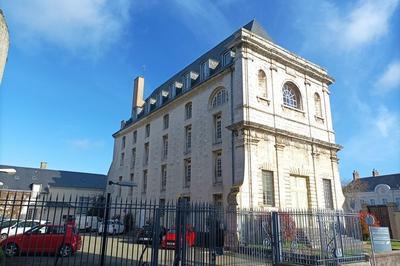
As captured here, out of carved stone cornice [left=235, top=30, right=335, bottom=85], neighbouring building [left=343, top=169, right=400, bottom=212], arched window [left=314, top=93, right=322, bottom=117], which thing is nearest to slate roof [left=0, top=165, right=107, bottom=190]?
arched window [left=314, top=93, right=322, bottom=117]

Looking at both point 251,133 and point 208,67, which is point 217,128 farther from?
point 208,67

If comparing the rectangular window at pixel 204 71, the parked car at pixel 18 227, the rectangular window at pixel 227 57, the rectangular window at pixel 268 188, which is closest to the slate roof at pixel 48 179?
the parked car at pixel 18 227

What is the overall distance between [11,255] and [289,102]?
17.6m

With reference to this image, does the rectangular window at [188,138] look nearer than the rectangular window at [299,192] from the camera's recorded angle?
No

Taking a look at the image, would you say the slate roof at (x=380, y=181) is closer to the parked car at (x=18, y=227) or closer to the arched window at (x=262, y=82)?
the arched window at (x=262, y=82)

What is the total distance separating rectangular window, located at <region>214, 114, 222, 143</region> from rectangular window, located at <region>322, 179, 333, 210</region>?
794 centimetres

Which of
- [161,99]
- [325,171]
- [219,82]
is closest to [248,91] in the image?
[219,82]

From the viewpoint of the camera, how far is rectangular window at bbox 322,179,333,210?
2026cm

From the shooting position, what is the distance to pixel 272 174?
17609 millimetres

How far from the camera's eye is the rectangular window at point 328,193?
2026 centimetres

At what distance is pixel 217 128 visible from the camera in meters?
19.8

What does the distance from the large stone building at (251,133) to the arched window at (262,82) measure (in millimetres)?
66

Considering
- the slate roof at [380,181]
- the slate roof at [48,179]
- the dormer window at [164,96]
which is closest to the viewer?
the dormer window at [164,96]

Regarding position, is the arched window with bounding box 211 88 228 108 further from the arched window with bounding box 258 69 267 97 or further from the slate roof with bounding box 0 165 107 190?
the slate roof with bounding box 0 165 107 190
